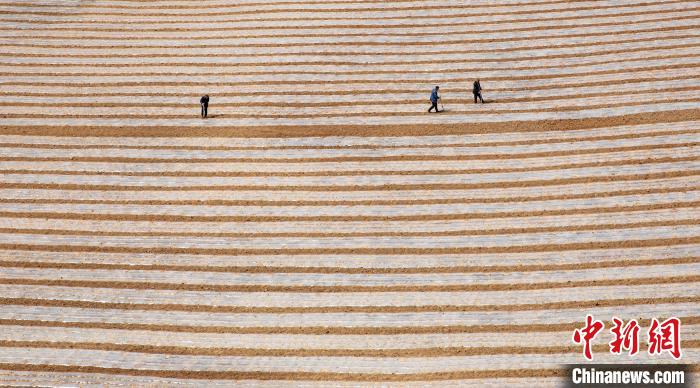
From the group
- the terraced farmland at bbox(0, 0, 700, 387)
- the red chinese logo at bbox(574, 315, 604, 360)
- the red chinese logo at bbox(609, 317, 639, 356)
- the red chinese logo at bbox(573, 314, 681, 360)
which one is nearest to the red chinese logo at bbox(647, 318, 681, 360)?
the red chinese logo at bbox(573, 314, 681, 360)

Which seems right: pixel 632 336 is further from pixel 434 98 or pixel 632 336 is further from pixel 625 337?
pixel 434 98

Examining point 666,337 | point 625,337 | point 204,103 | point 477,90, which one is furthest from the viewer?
point 204,103

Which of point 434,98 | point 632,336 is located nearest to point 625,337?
point 632,336

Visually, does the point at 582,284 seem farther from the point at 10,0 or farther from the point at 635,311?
the point at 10,0

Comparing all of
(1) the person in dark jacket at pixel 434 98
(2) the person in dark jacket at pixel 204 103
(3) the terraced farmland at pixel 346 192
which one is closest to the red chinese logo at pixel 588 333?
(3) the terraced farmland at pixel 346 192

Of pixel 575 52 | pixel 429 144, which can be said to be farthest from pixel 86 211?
pixel 575 52

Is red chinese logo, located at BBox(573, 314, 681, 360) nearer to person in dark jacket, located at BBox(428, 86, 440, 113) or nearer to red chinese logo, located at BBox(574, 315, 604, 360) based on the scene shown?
red chinese logo, located at BBox(574, 315, 604, 360)

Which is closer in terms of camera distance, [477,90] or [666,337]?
[666,337]

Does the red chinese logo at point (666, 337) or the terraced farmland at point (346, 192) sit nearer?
the red chinese logo at point (666, 337)

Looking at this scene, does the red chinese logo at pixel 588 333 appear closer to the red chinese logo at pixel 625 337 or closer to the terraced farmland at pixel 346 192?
the terraced farmland at pixel 346 192
